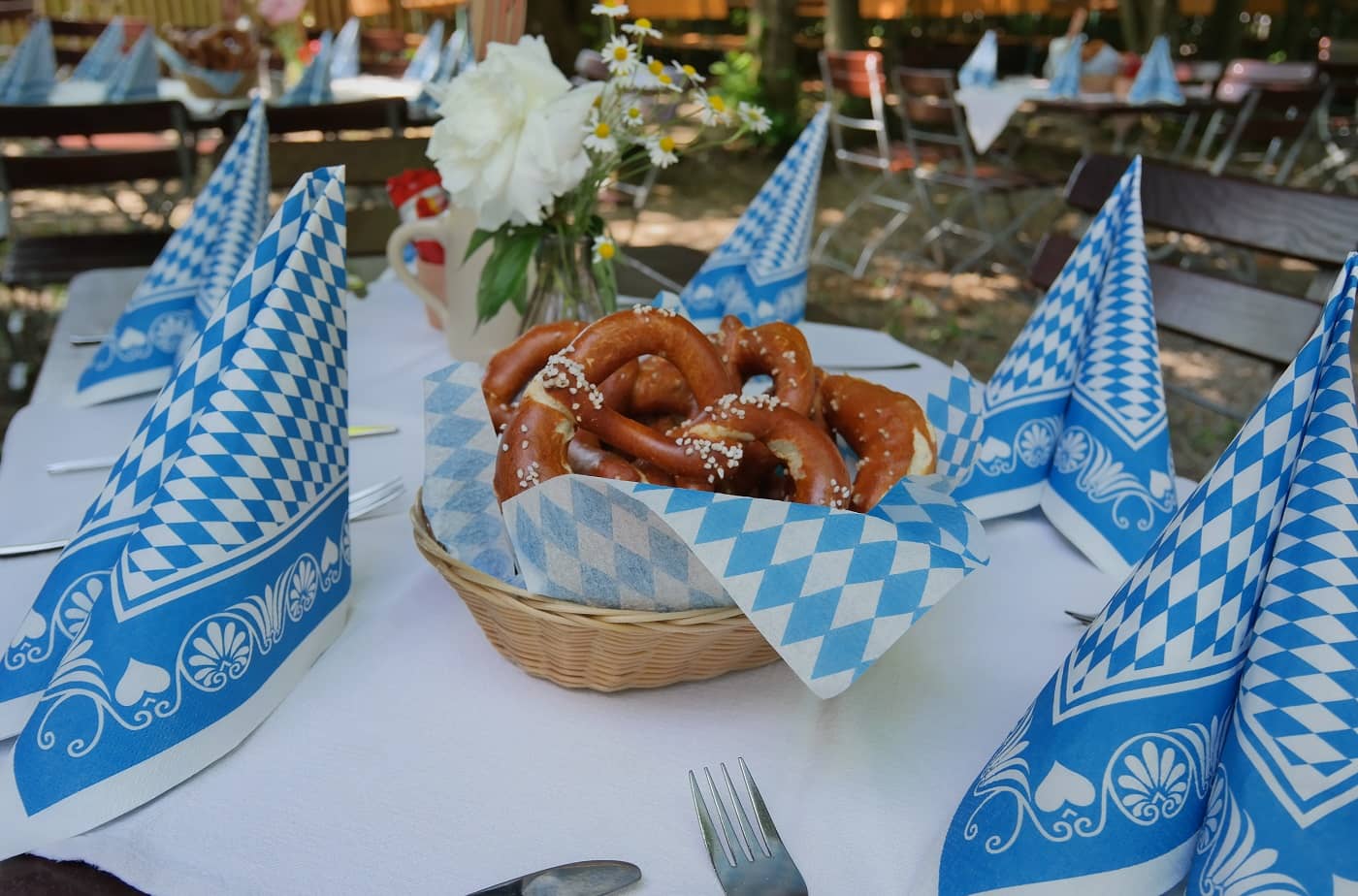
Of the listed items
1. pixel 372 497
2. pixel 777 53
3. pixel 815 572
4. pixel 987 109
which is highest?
pixel 815 572

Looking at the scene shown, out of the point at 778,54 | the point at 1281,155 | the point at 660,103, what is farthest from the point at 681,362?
the point at 1281,155

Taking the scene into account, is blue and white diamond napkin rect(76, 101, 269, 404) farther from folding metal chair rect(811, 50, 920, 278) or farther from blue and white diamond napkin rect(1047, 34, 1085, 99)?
blue and white diamond napkin rect(1047, 34, 1085, 99)

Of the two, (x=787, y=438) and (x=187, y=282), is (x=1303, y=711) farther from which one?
(x=187, y=282)

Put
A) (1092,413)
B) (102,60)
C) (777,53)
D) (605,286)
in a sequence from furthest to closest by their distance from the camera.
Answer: (777,53) → (102,60) → (605,286) → (1092,413)

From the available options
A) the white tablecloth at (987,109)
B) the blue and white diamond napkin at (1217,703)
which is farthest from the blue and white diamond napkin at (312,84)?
the blue and white diamond napkin at (1217,703)

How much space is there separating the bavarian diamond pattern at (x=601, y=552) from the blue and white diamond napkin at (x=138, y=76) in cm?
427

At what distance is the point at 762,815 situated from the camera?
0.62 m

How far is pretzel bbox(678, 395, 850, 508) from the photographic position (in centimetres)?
74

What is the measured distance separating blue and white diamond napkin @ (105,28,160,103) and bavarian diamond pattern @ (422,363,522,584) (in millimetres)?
4109

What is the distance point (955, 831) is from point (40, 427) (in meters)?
1.05

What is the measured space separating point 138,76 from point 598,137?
3899 millimetres

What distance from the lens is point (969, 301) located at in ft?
15.3

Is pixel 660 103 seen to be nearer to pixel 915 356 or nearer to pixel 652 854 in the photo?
pixel 915 356

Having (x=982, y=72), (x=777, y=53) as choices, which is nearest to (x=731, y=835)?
(x=982, y=72)
